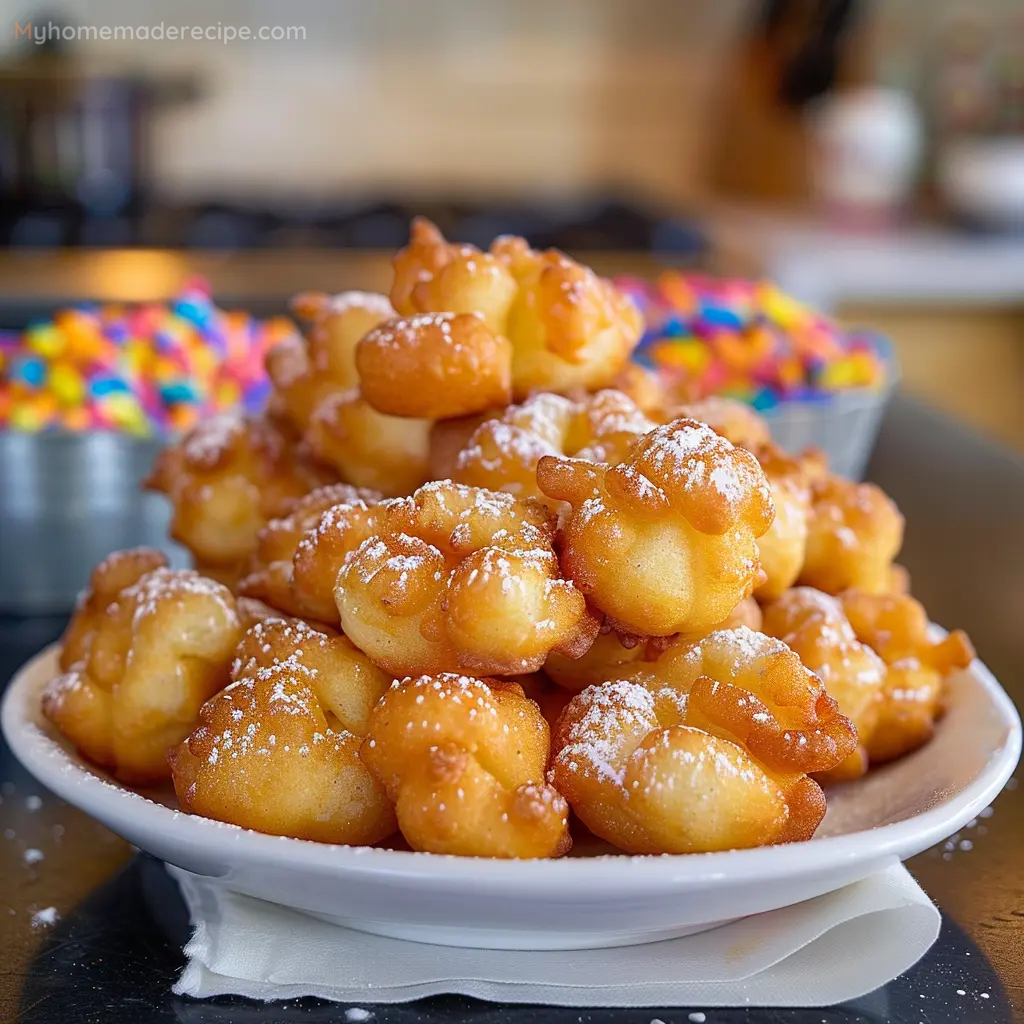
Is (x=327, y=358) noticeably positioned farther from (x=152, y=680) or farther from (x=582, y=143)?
(x=582, y=143)

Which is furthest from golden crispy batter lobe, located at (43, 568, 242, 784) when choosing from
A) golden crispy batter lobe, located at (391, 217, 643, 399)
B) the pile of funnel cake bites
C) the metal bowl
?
the metal bowl

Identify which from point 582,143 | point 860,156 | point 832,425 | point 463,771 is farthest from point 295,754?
point 582,143

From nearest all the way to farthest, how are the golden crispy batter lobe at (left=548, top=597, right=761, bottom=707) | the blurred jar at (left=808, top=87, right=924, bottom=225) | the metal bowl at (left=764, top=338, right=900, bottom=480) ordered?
the golden crispy batter lobe at (left=548, top=597, right=761, bottom=707) < the metal bowl at (left=764, top=338, right=900, bottom=480) < the blurred jar at (left=808, top=87, right=924, bottom=225)

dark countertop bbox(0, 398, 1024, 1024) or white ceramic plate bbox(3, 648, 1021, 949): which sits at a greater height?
white ceramic plate bbox(3, 648, 1021, 949)

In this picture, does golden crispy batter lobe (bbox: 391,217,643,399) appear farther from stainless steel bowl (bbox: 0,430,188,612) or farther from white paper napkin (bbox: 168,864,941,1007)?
stainless steel bowl (bbox: 0,430,188,612)

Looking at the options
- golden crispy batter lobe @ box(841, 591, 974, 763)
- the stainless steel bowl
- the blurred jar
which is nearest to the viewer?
golden crispy batter lobe @ box(841, 591, 974, 763)

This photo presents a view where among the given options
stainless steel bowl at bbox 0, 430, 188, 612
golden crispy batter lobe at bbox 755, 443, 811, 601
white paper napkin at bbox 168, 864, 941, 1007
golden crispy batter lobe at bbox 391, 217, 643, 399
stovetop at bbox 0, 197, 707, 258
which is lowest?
stovetop at bbox 0, 197, 707, 258

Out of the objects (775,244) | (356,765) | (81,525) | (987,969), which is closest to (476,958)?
(356,765)
